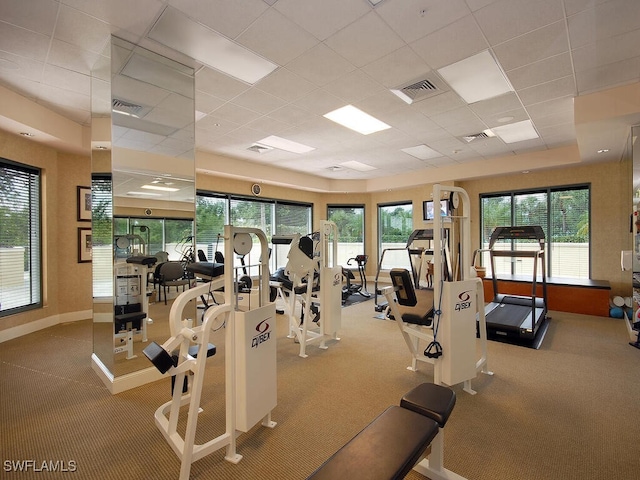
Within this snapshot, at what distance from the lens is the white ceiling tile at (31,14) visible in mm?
2178

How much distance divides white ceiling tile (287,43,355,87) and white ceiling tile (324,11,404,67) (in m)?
0.08

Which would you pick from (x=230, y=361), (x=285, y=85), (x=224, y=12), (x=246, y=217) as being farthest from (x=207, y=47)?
(x=246, y=217)

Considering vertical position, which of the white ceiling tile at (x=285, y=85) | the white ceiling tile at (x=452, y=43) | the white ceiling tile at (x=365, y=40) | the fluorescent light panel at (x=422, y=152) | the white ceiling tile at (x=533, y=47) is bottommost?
the fluorescent light panel at (x=422, y=152)

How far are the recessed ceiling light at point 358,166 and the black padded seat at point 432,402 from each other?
5563 mm

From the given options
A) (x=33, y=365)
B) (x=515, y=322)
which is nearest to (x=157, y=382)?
(x=33, y=365)

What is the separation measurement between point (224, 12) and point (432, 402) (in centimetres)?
292

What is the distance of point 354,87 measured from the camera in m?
3.41

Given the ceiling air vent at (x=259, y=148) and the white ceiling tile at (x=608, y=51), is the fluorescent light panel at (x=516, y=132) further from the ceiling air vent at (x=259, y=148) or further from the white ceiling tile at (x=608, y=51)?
the ceiling air vent at (x=259, y=148)

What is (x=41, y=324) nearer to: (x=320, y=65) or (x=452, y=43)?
(x=320, y=65)

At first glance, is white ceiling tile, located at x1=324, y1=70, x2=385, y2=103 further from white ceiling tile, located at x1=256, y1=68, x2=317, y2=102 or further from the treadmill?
the treadmill

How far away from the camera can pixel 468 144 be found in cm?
546

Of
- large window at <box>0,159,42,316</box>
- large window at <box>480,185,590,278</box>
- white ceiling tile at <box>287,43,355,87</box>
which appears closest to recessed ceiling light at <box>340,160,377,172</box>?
large window at <box>480,185,590,278</box>

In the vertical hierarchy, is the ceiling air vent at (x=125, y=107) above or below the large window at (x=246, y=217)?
above

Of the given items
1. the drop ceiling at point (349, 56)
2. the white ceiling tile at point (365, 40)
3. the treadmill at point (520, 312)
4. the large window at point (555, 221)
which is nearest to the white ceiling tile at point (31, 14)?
the drop ceiling at point (349, 56)
